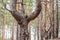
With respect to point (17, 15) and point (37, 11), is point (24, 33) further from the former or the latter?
point (37, 11)

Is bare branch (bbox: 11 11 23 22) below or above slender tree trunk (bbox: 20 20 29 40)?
above

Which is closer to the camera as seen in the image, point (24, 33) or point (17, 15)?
point (17, 15)

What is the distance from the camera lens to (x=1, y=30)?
51.0 feet

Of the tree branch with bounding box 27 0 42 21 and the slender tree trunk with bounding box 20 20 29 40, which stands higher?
the tree branch with bounding box 27 0 42 21

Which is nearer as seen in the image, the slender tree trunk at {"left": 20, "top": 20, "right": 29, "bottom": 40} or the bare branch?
the bare branch

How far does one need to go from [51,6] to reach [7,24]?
24.8 ft

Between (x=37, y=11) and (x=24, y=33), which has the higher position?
(x=37, y=11)

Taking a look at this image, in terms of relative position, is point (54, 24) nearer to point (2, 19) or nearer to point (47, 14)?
point (47, 14)

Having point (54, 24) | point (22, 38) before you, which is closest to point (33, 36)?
point (54, 24)

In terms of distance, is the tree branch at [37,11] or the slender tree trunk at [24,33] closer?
the tree branch at [37,11]

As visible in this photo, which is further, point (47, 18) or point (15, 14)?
point (47, 18)

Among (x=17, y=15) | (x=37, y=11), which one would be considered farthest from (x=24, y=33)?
(x=37, y=11)

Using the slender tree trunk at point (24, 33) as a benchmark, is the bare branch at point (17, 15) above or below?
above

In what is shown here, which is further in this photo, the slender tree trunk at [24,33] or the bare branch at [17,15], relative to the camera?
the slender tree trunk at [24,33]
